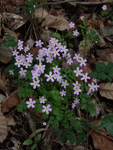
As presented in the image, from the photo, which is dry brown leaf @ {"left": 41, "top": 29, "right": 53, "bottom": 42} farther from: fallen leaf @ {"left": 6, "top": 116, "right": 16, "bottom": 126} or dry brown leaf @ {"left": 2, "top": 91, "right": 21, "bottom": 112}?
fallen leaf @ {"left": 6, "top": 116, "right": 16, "bottom": 126}

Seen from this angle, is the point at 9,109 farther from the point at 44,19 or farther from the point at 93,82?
the point at 44,19

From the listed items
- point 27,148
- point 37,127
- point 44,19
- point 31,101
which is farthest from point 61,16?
point 27,148

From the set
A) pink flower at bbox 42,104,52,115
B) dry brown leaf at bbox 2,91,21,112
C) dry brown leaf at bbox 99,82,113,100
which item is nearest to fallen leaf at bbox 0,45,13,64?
dry brown leaf at bbox 2,91,21,112

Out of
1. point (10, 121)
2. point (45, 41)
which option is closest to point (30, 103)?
point (10, 121)

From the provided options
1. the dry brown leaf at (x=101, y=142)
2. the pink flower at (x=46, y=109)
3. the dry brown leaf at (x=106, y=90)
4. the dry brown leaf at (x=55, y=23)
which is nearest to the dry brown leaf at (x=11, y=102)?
the pink flower at (x=46, y=109)

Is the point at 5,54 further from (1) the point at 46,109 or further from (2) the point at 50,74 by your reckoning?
(1) the point at 46,109
